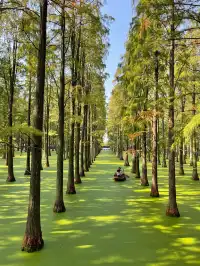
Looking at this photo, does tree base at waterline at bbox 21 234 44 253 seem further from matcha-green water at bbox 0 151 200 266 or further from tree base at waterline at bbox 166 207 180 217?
tree base at waterline at bbox 166 207 180 217

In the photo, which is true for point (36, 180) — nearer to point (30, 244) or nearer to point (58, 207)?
point (30, 244)

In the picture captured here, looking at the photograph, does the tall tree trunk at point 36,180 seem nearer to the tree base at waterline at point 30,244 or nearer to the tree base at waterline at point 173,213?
the tree base at waterline at point 30,244

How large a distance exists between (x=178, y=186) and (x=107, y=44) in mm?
9504

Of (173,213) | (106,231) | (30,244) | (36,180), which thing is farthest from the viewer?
(173,213)

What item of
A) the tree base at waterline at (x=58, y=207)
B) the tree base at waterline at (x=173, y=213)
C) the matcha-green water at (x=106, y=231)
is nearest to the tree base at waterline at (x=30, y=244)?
the matcha-green water at (x=106, y=231)

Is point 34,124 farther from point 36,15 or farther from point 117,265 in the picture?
point 117,265

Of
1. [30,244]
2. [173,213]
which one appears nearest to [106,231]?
[30,244]

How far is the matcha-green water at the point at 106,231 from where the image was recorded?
5.23 m

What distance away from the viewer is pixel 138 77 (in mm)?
11945

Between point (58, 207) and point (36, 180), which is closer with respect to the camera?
point (36, 180)

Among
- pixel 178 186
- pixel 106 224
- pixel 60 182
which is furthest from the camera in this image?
pixel 178 186

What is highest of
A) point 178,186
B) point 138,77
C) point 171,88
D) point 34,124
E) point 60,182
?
point 138,77

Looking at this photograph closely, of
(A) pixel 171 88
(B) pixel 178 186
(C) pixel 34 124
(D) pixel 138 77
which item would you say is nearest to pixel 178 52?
(A) pixel 171 88

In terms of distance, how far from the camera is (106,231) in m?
6.85
